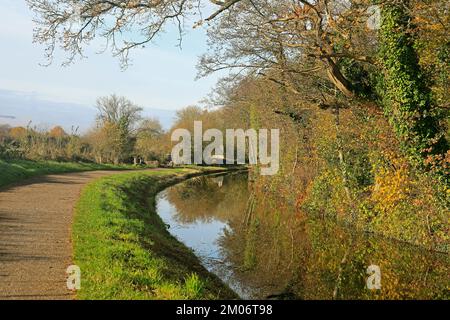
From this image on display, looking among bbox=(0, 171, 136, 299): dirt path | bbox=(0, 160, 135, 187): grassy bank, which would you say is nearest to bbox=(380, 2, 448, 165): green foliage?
bbox=(0, 171, 136, 299): dirt path

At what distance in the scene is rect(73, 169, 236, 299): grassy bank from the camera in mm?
6172

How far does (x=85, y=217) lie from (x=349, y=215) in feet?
31.1

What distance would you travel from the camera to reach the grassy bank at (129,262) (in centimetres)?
617

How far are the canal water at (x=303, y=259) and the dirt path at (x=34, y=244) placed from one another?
368 cm

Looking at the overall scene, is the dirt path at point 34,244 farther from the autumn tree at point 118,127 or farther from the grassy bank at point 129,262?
the autumn tree at point 118,127

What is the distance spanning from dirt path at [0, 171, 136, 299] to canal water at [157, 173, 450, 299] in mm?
3681

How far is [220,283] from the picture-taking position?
9.30 meters

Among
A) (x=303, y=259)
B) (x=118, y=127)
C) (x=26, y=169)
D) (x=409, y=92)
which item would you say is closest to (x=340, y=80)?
(x=409, y=92)

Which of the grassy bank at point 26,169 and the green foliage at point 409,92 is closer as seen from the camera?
the green foliage at point 409,92

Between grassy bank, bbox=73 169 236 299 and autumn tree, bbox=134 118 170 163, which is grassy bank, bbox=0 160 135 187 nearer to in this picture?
grassy bank, bbox=73 169 236 299

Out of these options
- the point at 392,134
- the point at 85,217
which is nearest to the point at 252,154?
the point at 392,134

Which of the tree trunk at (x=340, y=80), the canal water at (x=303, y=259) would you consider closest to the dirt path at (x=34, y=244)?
the canal water at (x=303, y=259)

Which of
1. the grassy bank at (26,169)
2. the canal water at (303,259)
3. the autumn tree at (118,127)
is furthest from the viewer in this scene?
the autumn tree at (118,127)

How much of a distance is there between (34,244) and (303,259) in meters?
6.67
